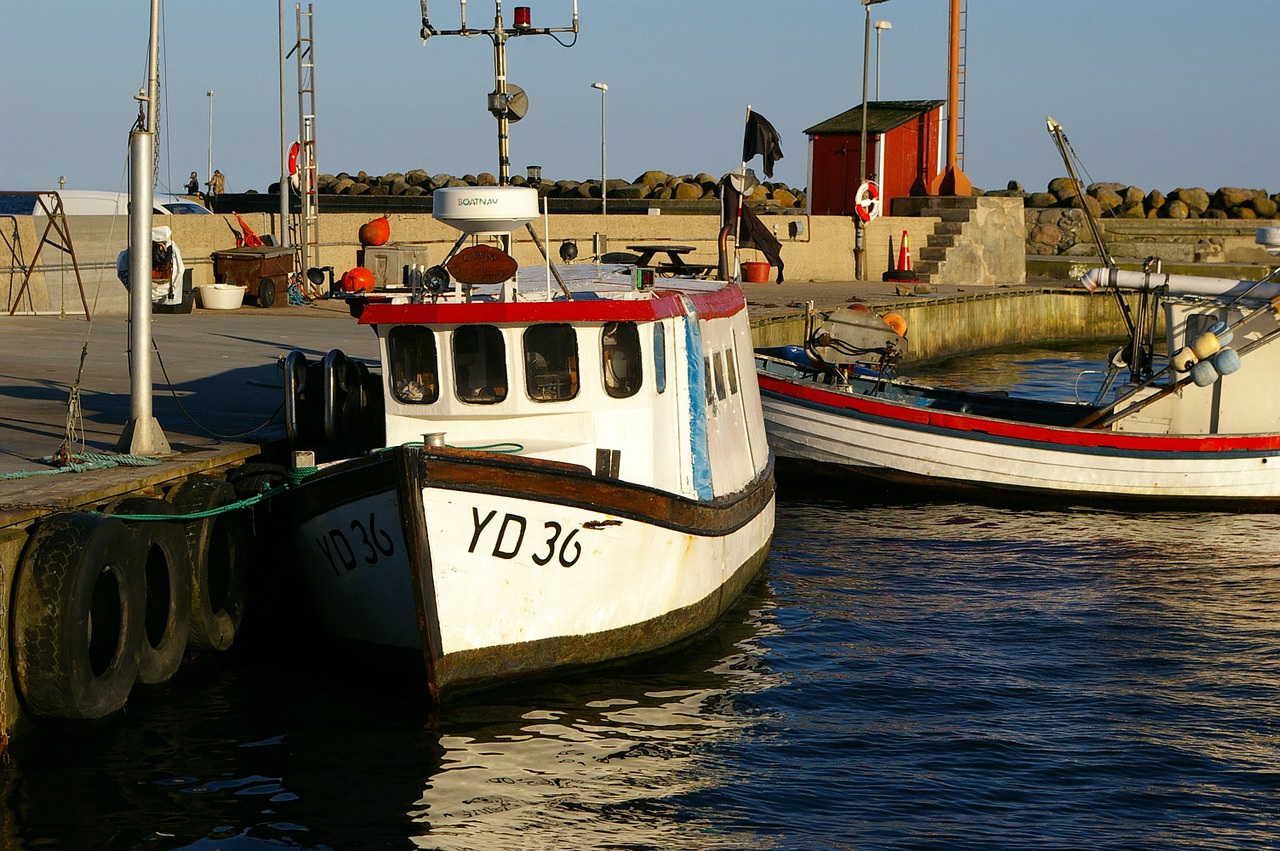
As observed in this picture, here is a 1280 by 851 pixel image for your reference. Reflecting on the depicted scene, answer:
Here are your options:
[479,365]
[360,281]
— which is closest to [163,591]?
[479,365]

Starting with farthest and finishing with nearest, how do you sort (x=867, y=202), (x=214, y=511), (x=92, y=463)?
(x=867, y=202), (x=92, y=463), (x=214, y=511)

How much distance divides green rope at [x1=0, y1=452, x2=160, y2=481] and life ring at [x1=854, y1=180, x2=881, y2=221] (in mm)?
29968

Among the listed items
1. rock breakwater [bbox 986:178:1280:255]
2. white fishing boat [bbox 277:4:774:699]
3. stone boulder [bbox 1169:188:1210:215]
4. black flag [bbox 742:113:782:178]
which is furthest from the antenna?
stone boulder [bbox 1169:188:1210:215]

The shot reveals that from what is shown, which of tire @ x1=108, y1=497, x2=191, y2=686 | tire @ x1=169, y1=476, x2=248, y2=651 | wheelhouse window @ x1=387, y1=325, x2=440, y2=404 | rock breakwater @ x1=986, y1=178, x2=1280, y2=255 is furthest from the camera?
rock breakwater @ x1=986, y1=178, x2=1280, y2=255

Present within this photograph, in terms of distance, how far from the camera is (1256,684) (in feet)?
37.3

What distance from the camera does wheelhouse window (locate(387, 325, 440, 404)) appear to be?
36.7 ft

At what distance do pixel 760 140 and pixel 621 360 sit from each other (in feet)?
29.9

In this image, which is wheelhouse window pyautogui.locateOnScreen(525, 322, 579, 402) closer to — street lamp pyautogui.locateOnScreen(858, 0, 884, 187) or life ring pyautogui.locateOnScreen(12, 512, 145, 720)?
life ring pyautogui.locateOnScreen(12, 512, 145, 720)

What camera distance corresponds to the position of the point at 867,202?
129 ft

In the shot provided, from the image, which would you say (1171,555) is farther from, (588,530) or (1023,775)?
(588,530)

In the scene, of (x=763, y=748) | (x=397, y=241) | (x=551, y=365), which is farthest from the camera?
(x=397, y=241)

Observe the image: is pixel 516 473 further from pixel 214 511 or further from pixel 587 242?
pixel 587 242

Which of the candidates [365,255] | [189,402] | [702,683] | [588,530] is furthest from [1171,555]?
[365,255]

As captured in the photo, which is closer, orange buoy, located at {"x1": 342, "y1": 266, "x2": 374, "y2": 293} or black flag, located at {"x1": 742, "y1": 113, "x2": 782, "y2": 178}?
orange buoy, located at {"x1": 342, "y1": 266, "x2": 374, "y2": 293}
